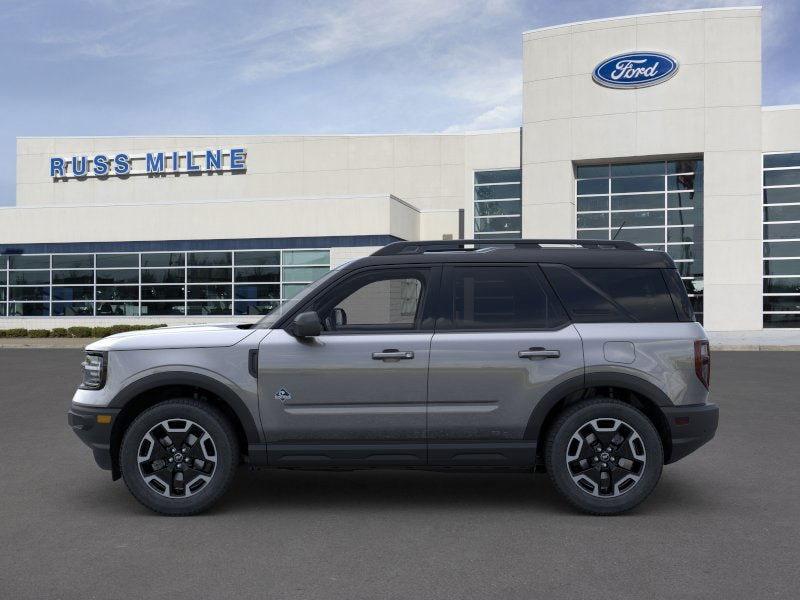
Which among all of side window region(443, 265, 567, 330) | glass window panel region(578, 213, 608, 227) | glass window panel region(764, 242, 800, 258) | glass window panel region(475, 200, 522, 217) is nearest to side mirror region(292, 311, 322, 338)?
side window region(443, 265, 567, 330)

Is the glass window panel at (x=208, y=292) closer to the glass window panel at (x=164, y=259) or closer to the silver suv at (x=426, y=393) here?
the glass window panel at (x=164, y=259)

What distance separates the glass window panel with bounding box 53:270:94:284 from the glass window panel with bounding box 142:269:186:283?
278 centimetres

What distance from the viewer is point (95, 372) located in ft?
19.9

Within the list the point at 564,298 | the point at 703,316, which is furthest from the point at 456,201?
the point at 564,298

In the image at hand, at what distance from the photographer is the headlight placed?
19.8 ft

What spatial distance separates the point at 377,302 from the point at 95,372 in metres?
2.08

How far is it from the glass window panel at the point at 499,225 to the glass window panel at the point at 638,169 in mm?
5162

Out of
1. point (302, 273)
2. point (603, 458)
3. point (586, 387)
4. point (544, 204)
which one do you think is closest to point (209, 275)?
point (302, 273)

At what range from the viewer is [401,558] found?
491cm

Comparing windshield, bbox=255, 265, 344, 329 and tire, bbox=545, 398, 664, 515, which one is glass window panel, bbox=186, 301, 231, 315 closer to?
windshield, bbox=255, 265, 344, 329

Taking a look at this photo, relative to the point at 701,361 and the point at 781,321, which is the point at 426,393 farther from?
the point at 781,321

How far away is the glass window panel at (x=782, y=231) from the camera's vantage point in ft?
117

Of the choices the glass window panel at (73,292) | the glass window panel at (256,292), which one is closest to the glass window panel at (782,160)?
the glass window panel at (256,292)

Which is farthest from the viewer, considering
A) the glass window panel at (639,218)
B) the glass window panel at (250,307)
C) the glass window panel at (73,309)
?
the glass window panel at (73,309)
